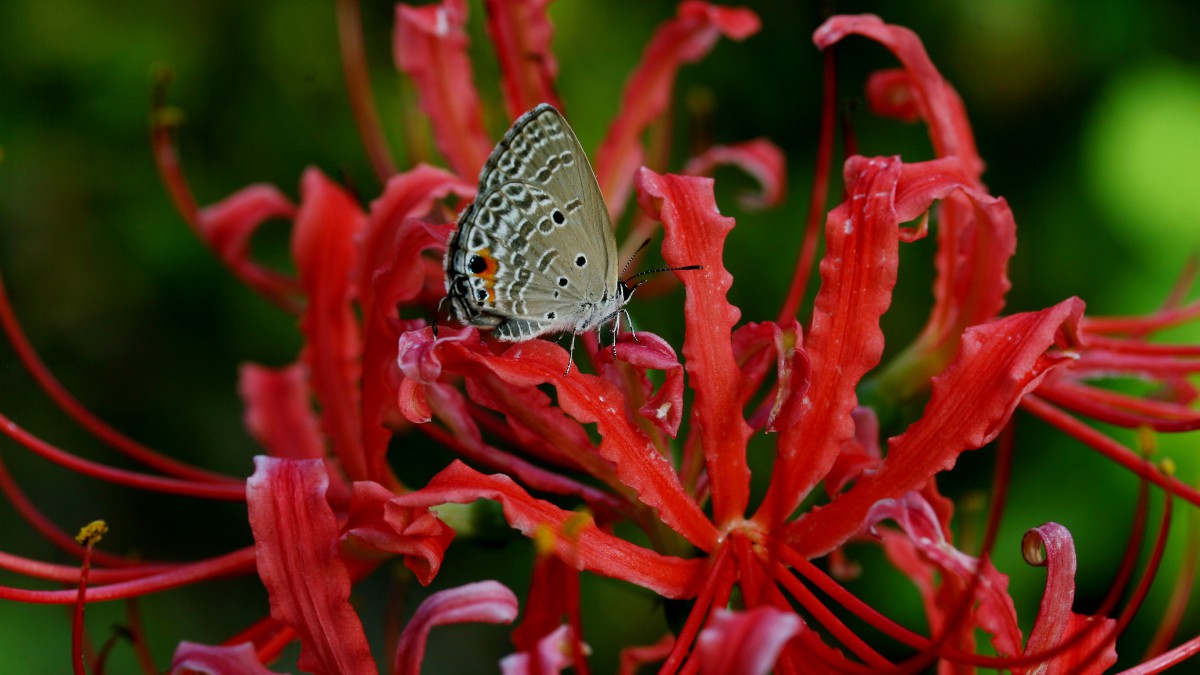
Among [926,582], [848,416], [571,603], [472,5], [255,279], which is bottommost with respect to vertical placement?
[926,582]

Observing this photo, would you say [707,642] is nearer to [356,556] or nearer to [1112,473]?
[356,556]

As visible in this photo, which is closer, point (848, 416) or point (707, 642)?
point (707, 642)

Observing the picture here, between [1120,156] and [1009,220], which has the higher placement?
[1009,220]

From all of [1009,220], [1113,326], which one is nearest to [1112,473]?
[1113,326]

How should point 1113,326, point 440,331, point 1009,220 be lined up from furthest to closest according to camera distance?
point 1113,326 < point 1009,220 < point 440,331

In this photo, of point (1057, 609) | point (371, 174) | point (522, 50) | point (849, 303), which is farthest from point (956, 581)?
point (371, 174)

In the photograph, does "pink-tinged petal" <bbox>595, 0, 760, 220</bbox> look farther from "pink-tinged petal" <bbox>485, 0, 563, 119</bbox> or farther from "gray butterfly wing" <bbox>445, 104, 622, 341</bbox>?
"gray butterfly wing" <bbox>445, 104, 622, 341</bbox>

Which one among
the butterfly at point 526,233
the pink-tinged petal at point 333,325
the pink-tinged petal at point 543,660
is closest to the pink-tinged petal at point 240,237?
the pink-tinged petal at point 333,325
